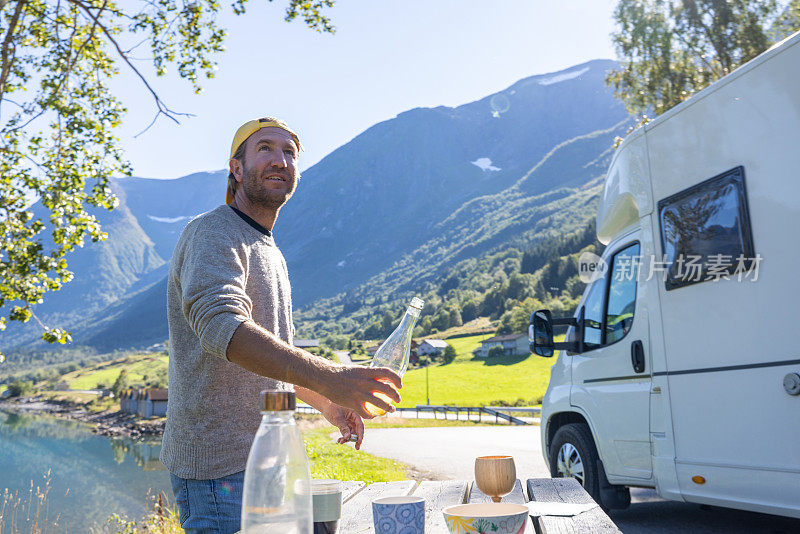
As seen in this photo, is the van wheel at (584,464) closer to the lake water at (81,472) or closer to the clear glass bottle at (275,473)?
the clear glass bottle at (275,473)

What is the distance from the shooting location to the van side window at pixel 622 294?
5.86 metres

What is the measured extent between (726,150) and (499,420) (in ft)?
142

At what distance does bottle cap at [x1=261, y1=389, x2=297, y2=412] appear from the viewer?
1.19 metres

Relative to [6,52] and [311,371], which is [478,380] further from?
[311,371]

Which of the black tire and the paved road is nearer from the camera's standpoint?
the black tire

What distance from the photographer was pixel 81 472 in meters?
49.2

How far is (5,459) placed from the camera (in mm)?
54875

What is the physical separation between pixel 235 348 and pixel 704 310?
13.4ft

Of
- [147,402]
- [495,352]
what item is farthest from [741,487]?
[147,402]

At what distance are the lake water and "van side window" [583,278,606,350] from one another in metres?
16.3

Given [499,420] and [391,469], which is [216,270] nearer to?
[391,469]

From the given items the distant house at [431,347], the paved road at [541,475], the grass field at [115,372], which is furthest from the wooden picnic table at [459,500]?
the grass field at [115,372]

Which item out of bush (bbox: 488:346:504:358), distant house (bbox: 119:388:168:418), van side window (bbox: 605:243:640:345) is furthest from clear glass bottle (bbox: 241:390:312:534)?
bush (bbox: 488:346:504:358)

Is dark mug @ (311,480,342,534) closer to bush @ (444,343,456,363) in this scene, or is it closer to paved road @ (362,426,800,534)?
paved road @ (362,426,800,534)
